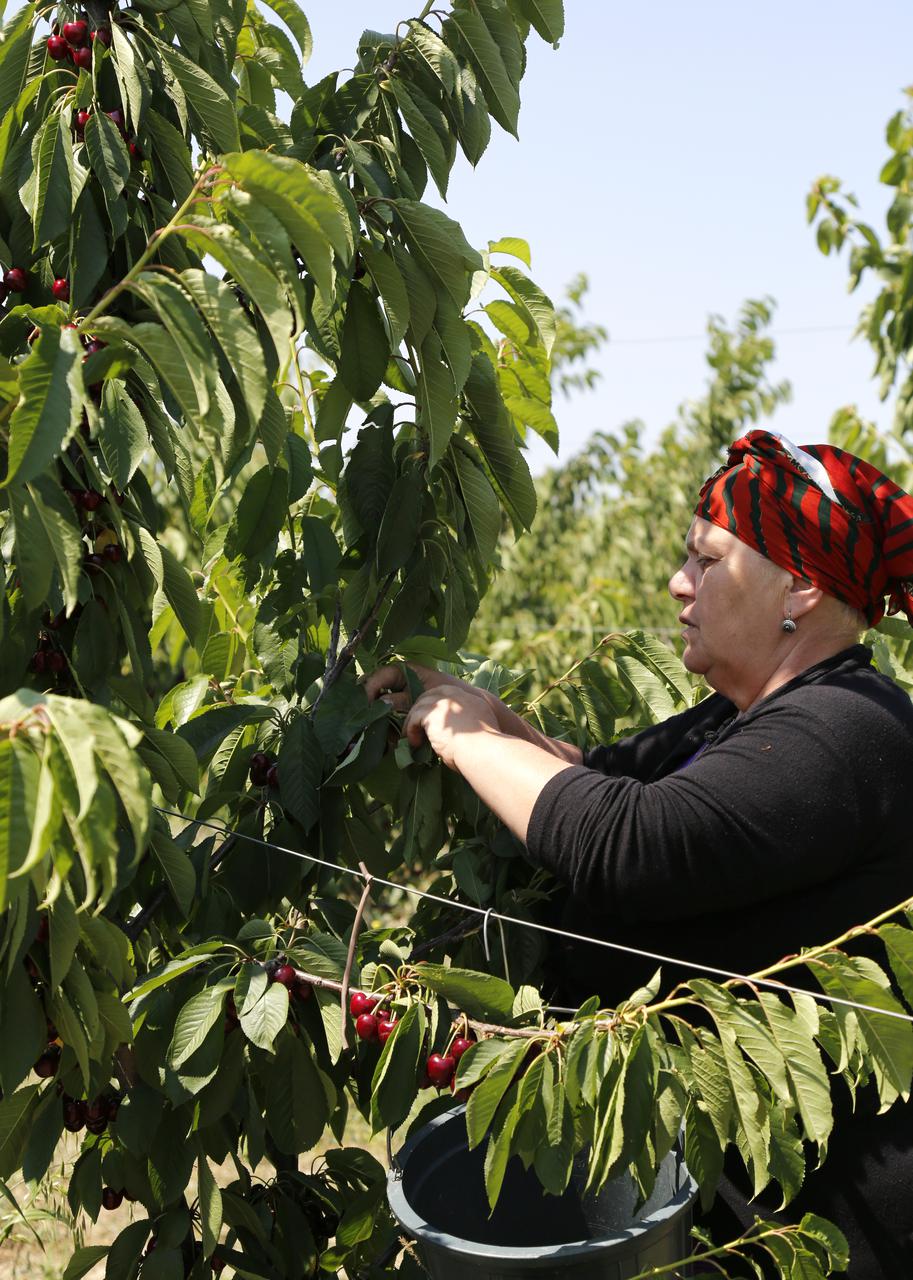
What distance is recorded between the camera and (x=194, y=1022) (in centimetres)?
150

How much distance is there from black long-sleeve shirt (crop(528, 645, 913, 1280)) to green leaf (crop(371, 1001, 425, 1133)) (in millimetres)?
260

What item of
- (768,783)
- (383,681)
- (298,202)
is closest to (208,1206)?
(383,681)

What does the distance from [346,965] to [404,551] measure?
56 cm

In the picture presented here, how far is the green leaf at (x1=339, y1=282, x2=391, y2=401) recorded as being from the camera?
1709 mm

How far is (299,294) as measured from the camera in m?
1.20

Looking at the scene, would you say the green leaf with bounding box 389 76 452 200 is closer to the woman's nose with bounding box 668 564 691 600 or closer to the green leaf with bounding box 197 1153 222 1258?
the woman's nose with bounding box 668 564 691 600

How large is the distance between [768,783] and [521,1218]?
28.3 inches

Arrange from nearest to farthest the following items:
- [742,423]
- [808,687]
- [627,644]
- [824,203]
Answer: [808,687], [627,644], [824,203], [742,423]

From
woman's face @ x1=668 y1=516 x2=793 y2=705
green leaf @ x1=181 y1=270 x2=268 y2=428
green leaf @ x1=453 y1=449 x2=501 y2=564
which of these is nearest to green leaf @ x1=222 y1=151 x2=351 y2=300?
green leaf @ x1=181 y1=270 x2=268 y2=428

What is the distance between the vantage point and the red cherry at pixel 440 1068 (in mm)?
1484

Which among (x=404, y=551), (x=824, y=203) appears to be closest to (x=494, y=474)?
(x=404, y=551)

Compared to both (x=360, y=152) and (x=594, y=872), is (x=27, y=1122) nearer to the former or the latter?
(x=594, y=872)

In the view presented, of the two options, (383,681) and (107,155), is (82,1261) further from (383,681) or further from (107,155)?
(107,155)

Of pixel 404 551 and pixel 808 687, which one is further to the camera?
pixel 404 551
